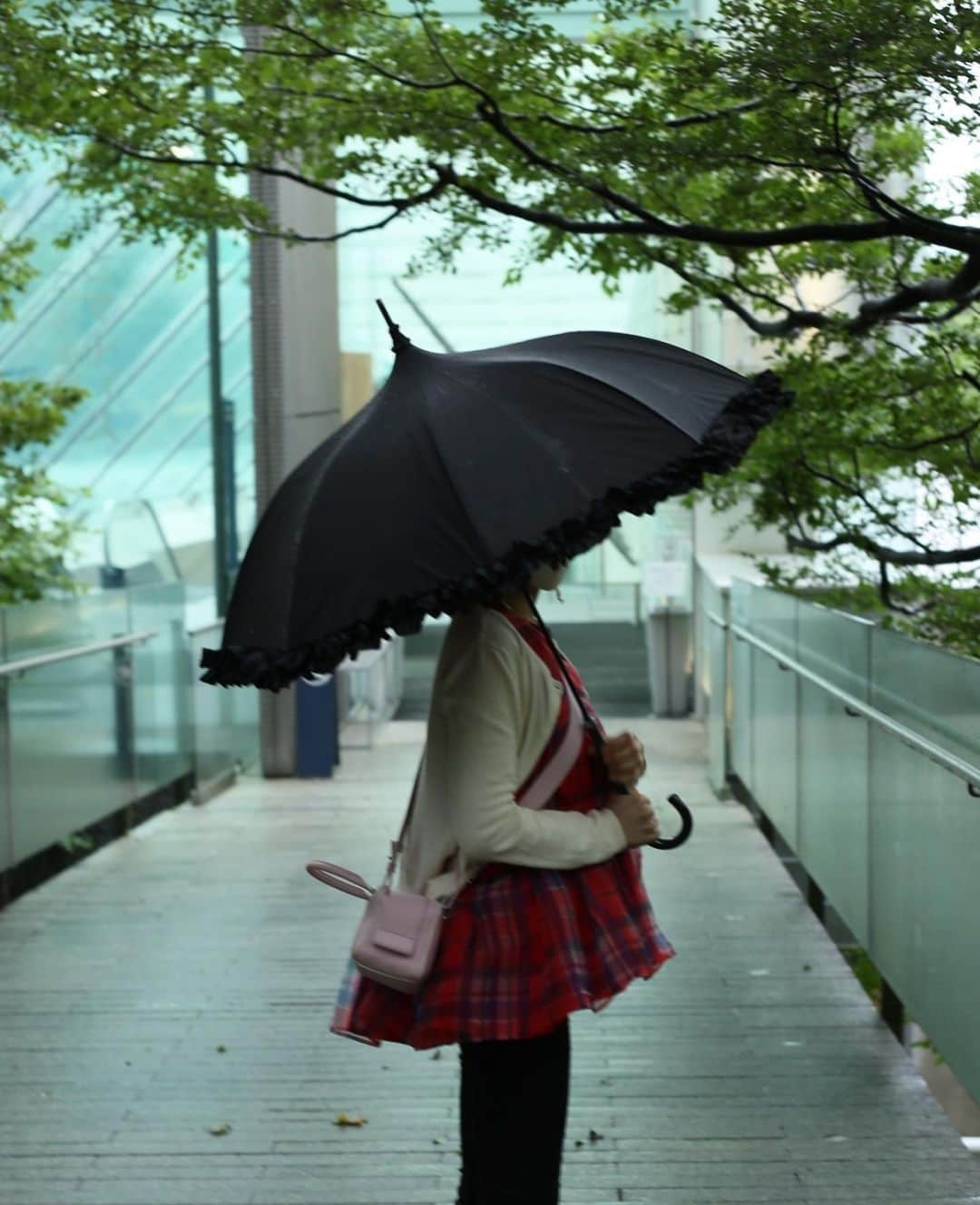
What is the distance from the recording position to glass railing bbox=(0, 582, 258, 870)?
920cm

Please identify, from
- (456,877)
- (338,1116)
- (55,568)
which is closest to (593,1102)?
(338,1116)

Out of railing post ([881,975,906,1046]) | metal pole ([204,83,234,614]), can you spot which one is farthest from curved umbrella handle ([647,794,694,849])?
metal pole ([204,83,234,614])

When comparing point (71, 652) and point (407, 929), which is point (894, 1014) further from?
point (71, 652)

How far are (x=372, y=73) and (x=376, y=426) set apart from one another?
164 inches

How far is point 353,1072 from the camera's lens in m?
5.97

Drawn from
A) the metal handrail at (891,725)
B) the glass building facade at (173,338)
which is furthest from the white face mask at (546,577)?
the glass building facade at (173,338)

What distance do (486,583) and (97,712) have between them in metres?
8.19

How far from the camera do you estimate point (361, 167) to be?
23.8 feet

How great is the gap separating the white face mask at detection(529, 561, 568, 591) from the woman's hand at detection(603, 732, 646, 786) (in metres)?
0.26

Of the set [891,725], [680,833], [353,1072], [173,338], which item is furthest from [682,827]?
[173,338]

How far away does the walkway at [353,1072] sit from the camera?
16.0 ft

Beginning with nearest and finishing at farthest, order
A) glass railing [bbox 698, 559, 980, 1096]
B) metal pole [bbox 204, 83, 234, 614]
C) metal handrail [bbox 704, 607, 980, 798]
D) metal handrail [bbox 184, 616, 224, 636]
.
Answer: metal handrail [bbox 704, 607, 980, 798] → glass railing [bbox 698, 559, 980, 1096] → metal handrail [bbox 184, 616, 224, 636] → metal pole [bbox 204, 83, 234, 614]

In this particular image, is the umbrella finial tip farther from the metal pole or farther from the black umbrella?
the metal pole

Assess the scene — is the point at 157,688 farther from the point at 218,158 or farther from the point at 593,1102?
the point at 593,1102
